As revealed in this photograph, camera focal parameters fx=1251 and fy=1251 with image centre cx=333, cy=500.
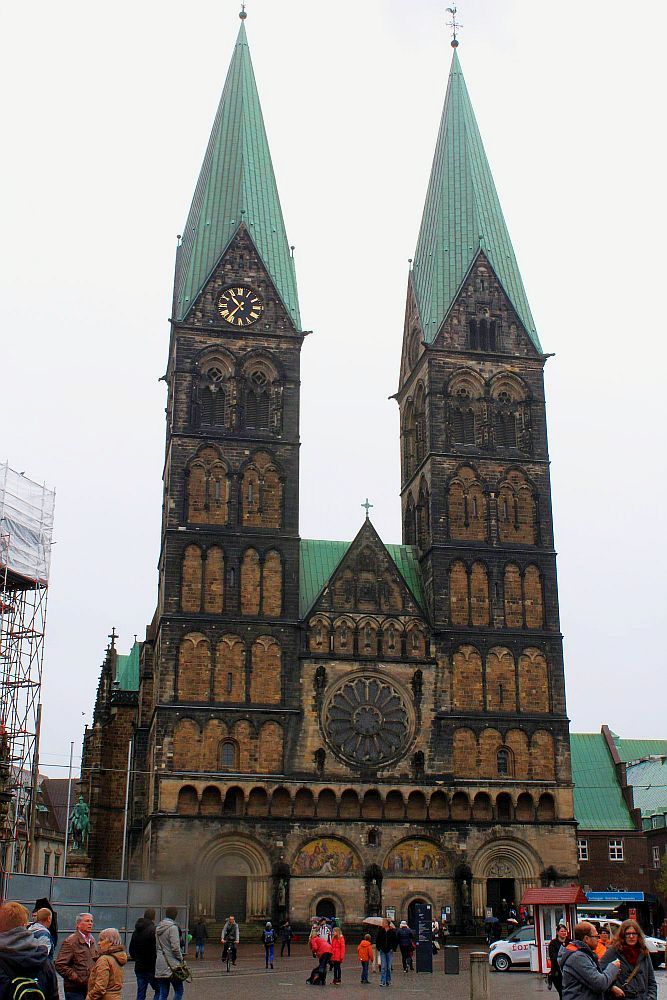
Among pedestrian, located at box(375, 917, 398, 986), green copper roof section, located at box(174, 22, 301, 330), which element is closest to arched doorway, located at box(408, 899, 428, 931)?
pedestrian, located at box(375, 917, 398, 986)

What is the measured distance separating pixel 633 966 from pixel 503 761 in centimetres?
4422

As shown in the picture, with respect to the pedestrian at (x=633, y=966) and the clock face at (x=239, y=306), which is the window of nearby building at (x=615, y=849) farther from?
the pedestrian at (x=633, y=966)

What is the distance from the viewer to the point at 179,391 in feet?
187

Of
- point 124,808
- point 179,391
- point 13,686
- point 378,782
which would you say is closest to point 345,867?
point 378,782

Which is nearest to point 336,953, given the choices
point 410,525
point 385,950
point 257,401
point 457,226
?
point 385,950

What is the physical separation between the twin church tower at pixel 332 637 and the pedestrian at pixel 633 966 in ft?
135

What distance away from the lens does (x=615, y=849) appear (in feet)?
230

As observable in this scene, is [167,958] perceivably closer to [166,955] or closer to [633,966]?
[166,955]

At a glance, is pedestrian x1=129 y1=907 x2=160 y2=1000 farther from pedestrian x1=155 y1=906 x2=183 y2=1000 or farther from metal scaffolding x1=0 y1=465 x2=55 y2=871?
metal scaffolding x1=0 y1=465 x2=55 y2=871

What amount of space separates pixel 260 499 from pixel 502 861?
1883 cm

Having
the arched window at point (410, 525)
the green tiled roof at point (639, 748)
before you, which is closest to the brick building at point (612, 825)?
the green tiled roof at point (639, 748)

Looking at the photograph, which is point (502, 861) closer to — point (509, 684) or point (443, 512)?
point (509, 684)

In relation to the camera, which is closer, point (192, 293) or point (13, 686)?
point (13, 686)

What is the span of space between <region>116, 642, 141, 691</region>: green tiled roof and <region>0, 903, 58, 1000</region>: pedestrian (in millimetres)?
57528
